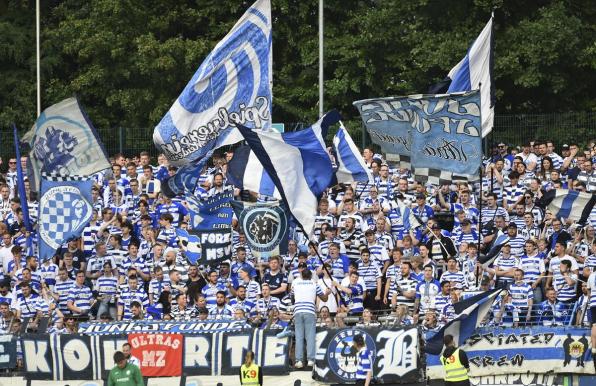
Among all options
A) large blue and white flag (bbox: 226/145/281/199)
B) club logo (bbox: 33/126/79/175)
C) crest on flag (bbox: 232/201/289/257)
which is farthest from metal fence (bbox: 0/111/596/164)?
crest on flag (bbox: 232/201/289/257)

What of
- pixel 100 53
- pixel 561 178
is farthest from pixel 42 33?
pixel 561 178

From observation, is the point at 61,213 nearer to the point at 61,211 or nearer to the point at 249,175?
the point at 61,211

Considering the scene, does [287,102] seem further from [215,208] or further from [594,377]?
[594,377]

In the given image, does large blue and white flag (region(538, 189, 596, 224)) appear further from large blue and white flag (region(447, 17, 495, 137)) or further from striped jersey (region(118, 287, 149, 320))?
striped jersey (region(118, 287, 149, 320))

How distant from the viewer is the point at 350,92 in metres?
44.8

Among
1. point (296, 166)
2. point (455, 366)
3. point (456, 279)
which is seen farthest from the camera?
point (456, 279)

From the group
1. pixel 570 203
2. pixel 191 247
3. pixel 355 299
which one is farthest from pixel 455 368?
pixel 191 247

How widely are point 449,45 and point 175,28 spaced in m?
8.99

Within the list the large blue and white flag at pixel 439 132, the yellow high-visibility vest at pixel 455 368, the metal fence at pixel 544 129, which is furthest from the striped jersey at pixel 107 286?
the metal fence at pixel 544 129

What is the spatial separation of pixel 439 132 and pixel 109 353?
7170 mm

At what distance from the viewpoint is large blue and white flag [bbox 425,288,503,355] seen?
2895cm

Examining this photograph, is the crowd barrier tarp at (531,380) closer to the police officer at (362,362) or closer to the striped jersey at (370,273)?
the police officer at (362,362)

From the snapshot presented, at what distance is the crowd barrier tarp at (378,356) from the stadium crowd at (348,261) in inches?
11.5

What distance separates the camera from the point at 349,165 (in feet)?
109
